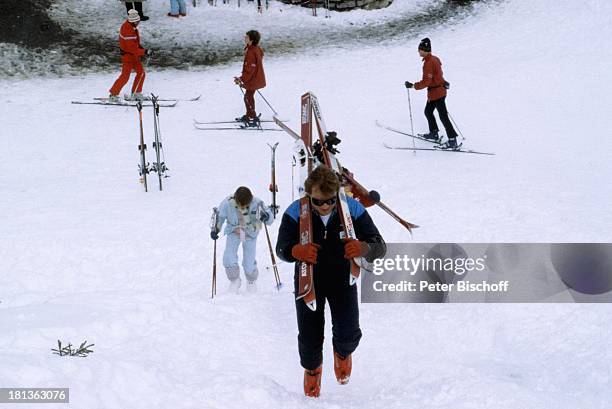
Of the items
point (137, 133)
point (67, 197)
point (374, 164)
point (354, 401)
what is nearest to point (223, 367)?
point (354, 401)

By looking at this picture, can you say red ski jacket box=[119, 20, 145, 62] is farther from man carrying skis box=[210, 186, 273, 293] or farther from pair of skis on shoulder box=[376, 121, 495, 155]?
man carrying skis box=[210, 186, 273, 293]

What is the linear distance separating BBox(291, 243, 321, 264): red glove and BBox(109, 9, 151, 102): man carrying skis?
9558mm

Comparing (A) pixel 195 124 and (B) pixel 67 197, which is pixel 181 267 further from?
(A) pixel 195 124

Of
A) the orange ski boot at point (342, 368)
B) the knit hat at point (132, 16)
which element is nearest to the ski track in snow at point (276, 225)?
the orange ski boot at point (342, 368)

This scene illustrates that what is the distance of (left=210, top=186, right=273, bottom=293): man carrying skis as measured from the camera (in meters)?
6.33

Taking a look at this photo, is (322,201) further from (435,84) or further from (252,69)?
(252,69)

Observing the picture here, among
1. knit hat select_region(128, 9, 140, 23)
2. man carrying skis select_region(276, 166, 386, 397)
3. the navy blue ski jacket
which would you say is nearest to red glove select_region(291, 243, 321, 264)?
man carrying skis select_region(276, 166, 386, 397)

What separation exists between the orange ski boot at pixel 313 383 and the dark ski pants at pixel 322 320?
0.05 m

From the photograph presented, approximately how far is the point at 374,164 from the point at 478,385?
6.43m

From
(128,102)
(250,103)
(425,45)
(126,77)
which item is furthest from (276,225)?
(128,102)

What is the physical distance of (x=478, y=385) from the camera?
4.34 metres

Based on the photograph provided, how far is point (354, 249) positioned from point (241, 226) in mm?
2626

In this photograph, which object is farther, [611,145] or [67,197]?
[611,145]

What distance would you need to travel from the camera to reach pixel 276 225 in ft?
28.1
